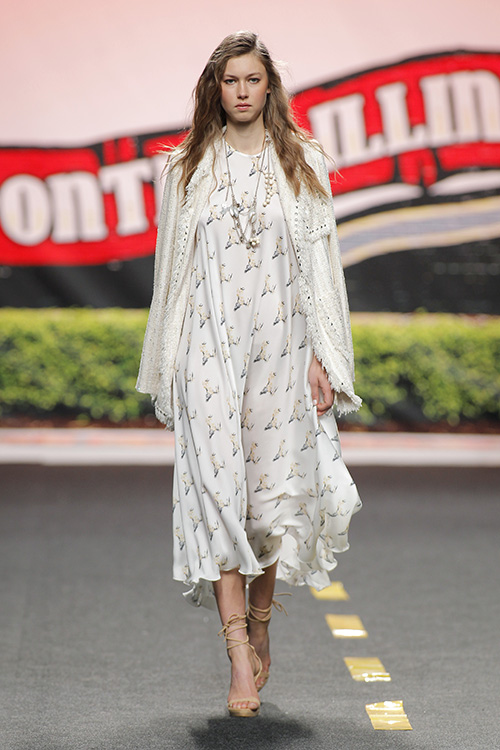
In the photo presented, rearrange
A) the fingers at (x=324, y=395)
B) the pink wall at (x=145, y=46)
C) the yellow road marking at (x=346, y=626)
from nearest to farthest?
1. the fingers at (x=324, y=395)
2. the yellow road marking at (x=346, y=626)
3. the pink wall at (x=145, y=46)

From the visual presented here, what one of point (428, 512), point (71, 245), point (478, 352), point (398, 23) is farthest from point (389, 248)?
point (428, 512)

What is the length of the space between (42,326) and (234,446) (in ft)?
18.5

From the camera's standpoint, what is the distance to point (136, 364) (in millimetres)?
8445

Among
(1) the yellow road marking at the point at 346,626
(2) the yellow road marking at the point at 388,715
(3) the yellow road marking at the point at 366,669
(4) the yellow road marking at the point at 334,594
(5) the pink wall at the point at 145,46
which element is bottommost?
(2) the yellow road marking at the point at 388,715

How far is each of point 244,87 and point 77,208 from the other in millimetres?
5691

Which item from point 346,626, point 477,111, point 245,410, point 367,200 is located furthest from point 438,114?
A: point 245,410

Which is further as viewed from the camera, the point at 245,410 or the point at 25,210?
the point at 25,210

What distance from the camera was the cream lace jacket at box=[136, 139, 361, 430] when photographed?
9.68 feet

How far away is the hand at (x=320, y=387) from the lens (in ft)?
9.80

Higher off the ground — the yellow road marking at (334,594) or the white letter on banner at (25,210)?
the white letter on banner at (25,210)

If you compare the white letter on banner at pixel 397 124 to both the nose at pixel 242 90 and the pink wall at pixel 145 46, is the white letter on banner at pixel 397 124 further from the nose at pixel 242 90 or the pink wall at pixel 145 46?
the nose at pixel 242 90

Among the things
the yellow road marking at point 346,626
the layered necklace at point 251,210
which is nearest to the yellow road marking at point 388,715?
the yellow road marking at point 346,626

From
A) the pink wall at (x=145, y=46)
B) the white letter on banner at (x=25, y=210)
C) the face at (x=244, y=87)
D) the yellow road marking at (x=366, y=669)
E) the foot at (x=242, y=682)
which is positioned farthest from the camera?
the white letter on banner at (x=25, y=210)

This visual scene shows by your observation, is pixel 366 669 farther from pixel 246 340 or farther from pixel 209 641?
pixel 246 340
